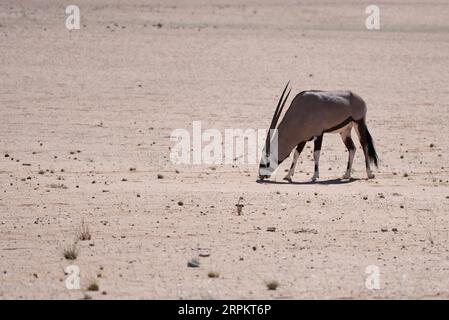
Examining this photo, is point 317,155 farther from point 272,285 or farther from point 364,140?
point 272,285

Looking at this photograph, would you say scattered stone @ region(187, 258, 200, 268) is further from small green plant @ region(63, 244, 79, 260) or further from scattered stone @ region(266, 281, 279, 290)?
small green plant @ region(63, 244, 79, 260)

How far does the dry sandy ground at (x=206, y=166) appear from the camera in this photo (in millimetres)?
11164

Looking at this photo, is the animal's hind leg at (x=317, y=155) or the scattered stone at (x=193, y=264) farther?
the animal's hind leg at (x=317, y=155)

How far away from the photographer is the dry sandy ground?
1116 cm

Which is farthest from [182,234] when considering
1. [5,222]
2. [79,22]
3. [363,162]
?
[79,22]

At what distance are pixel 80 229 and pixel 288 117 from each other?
504 centimetres

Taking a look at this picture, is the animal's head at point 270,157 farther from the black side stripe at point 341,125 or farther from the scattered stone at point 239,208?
the scattered stone at point 239,208

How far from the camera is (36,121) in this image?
22281mm

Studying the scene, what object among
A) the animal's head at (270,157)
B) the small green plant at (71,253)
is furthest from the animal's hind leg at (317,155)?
the small green plant at (71,253)

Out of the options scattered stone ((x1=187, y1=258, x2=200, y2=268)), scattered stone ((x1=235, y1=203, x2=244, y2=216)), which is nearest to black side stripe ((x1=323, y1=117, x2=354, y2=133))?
scattered stone ((x1=235, y1=203, x2=244, y2=216))

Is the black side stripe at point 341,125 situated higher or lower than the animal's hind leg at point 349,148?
higher
